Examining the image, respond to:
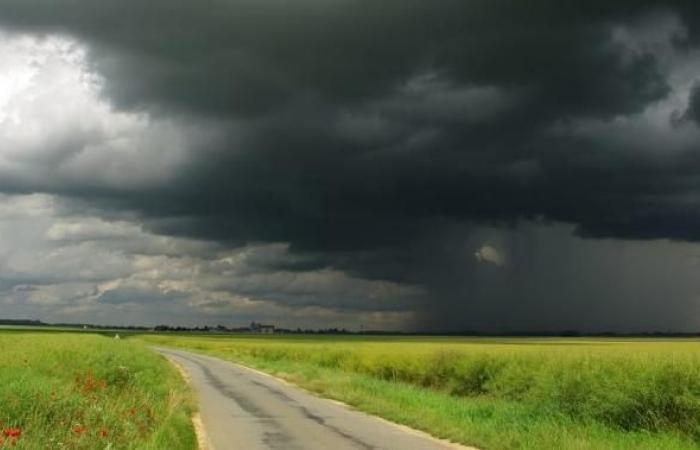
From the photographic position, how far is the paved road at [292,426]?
1898 centimetres

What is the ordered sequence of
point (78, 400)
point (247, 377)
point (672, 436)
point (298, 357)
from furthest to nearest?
point (298, 357) → point (247, 377) → point (672, 436) → point (78, 400)

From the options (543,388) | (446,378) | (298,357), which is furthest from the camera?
(298,357)

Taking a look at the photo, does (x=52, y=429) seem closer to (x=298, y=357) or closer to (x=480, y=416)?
(x=480, y=416)

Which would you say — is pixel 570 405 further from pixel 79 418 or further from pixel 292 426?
pixel 79 418

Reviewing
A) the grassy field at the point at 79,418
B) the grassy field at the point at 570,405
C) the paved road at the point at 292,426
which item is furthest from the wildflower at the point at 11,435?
the grassy field at the point at 570,405

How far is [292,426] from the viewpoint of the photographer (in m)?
22.9

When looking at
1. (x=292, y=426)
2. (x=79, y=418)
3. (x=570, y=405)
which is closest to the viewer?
(x=79, y=418)

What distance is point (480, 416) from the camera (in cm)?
2631

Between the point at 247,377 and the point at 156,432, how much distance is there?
3284 cm

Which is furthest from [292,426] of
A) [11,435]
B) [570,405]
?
[11,435]

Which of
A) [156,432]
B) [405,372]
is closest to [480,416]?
[156,432]

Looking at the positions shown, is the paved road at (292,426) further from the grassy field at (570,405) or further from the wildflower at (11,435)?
the wildflower at (11,435)

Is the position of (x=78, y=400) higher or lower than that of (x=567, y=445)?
higher

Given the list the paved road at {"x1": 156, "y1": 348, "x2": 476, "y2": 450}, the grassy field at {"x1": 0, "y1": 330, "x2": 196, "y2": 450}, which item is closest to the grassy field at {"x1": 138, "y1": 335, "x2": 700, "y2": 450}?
the paved road at {"x1": 156, "y1": 348, "x2": 476, "y2": 450}
